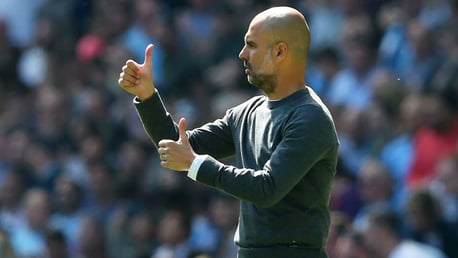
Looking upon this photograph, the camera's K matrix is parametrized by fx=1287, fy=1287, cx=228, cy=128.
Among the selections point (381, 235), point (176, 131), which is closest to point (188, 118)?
point (381, 235)

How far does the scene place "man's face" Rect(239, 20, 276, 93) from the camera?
509 cm

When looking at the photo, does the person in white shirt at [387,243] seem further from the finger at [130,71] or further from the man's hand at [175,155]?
the man's hand at [175,155]

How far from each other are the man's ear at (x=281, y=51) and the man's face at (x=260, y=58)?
1.0 inches

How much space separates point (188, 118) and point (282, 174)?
6.27 metres

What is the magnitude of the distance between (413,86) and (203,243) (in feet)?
6.78

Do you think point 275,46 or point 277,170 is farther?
point 275,46

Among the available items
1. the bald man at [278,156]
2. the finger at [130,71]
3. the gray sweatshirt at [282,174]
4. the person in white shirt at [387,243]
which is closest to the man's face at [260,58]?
the bald man at [278,156]

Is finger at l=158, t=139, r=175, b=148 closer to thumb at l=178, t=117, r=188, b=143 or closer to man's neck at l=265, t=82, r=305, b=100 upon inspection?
thumb at l=178, t=117, r=188, b=143

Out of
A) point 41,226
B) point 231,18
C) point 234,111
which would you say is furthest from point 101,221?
point 234,111

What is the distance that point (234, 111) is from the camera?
212 inches

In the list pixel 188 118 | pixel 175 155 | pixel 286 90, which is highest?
pixel 286 90

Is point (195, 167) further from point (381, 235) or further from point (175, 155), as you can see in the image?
point (381, 235)

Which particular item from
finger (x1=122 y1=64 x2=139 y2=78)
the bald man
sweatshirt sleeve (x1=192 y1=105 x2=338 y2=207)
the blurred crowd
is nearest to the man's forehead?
the bald man

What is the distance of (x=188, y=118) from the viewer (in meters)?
11.1
